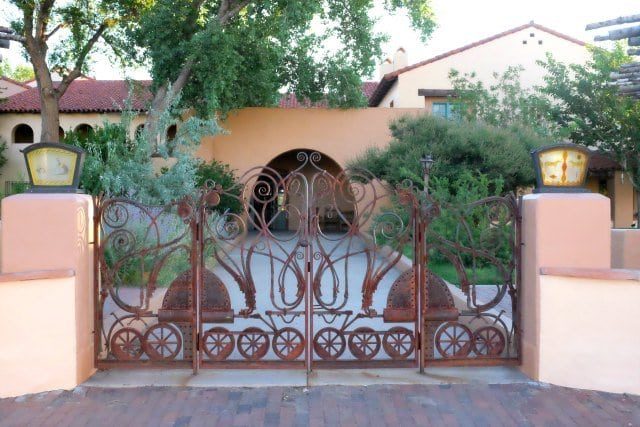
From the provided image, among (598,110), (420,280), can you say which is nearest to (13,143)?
(598,110)

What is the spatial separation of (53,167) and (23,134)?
2449cm

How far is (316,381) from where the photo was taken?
224 inches

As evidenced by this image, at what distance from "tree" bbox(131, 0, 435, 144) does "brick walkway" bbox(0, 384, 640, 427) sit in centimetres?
1210

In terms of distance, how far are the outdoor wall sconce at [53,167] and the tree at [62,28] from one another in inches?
591

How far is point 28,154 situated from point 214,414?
2.79 meters

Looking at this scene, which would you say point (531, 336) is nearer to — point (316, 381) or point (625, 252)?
point (316, 381)

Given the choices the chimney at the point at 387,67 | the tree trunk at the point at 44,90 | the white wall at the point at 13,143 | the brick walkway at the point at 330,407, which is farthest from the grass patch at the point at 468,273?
the chimney at the point at 387,67

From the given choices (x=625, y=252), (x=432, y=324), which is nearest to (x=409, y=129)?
(x=625, y=252)

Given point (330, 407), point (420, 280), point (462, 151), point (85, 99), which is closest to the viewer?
point (330, 407)

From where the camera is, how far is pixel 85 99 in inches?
1050

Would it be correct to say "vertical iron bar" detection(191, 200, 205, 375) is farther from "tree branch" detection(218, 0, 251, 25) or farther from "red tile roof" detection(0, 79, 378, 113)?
"red tile roof" detection(0, 79, 378, 113)

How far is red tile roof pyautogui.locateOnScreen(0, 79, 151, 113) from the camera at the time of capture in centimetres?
2555

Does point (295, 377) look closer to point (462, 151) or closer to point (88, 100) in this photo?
point (462, 151)

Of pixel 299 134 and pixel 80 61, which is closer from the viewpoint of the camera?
pixel 80 61
